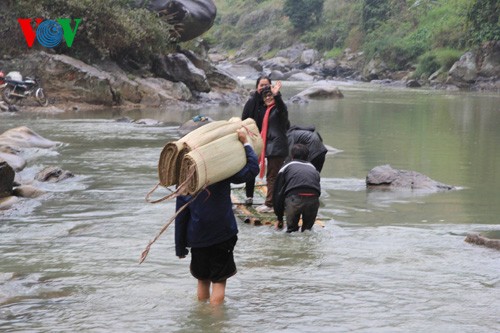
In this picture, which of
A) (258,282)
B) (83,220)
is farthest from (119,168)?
(258,282)

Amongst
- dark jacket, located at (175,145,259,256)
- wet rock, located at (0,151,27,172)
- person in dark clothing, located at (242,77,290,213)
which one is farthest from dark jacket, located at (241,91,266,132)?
wet rock, located at (0,151,27,172)

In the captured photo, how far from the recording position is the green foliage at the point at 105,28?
85.5 feet

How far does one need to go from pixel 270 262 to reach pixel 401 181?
15.5 feet

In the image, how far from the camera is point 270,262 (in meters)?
7.11

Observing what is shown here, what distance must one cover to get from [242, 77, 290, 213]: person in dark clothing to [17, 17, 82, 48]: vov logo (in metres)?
18.3

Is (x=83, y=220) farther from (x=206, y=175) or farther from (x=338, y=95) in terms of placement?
(x=338, y=95)

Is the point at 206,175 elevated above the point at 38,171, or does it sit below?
above

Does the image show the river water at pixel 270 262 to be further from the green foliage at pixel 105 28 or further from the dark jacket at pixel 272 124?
the green foliage at pixel 105 28

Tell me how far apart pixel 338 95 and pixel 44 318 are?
101 ft

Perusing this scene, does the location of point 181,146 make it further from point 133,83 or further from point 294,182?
point 133,83

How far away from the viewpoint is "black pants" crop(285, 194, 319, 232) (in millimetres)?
8156

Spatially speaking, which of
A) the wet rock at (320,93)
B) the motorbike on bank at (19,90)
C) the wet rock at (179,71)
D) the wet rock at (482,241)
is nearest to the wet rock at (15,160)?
the wet rock at (482,241)

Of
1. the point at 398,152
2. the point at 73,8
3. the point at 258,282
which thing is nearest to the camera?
the point at 258,282

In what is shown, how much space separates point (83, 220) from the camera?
903cm
